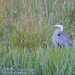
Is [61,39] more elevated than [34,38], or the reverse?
[34,38]

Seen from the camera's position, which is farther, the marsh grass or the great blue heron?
the great blue heron

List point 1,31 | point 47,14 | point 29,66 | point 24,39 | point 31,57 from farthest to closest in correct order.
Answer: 1. point 47,14
2. point 1,31
3. point 24,39
4. point 31,57
5. point 29,66

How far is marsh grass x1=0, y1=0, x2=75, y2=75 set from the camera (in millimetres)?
3961

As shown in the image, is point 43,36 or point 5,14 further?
point 5,14

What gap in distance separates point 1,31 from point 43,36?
1100 millimetres

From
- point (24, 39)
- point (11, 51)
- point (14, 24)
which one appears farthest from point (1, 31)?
point (11, 51)

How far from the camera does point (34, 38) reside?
Answer: 529 cm

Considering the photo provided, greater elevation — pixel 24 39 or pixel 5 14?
pixel 5 14

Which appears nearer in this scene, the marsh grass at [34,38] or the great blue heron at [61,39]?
the marsh grass at [34,38]

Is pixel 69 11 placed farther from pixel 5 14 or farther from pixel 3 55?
pixel 3 55

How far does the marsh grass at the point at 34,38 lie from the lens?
396cm

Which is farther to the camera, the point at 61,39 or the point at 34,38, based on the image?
the point at 61,39

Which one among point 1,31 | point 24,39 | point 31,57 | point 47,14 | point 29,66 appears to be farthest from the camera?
point 47,14

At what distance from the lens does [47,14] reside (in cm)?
638
